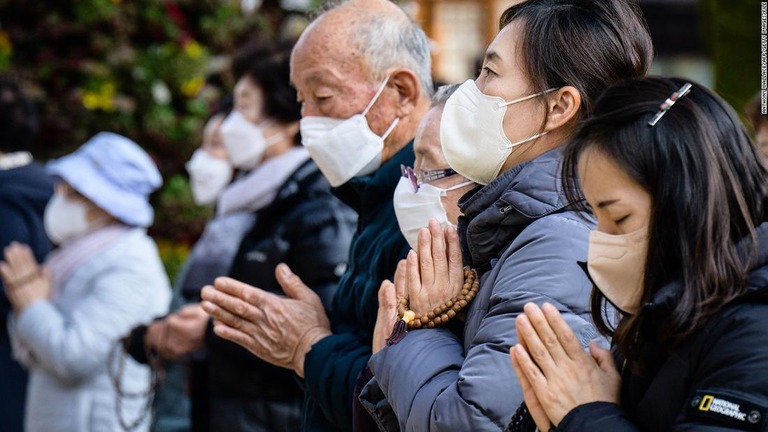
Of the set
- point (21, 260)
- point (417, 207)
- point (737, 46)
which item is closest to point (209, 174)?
point (21, 260)

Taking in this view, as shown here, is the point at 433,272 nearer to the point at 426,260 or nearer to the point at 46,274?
the point at 426,260

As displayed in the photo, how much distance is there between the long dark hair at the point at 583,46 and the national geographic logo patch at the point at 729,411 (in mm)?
864

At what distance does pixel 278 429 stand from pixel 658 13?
1605 cm

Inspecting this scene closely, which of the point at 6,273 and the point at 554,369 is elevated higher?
the point at 554,369

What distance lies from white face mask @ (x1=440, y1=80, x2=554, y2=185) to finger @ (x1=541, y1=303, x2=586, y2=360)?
616 mm

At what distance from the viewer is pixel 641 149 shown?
1.83 meters

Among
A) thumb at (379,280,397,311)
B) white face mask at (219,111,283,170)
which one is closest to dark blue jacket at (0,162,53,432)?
white face mask at (219,111,283,170)

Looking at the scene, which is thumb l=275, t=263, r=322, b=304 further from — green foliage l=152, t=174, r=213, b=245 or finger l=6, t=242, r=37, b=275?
green foliage l=152, t=174, r=213, b=245

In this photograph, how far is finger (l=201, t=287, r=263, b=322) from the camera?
3.10 metres

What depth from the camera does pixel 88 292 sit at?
16.5 feet

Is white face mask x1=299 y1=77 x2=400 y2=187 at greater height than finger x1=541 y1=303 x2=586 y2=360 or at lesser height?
lesser

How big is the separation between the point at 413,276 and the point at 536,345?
21.0 inches

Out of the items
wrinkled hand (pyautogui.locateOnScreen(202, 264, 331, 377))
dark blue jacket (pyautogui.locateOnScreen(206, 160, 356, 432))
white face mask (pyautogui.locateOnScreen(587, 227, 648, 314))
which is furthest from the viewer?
dark blue jacket (pyautogui.locateOnScreen(206, 160, 356, 432))

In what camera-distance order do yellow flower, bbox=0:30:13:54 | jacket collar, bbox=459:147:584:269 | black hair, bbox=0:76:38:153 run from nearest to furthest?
jacket collar, bbox=459:147:584:269
black hair, bbox=0:76:38:153
yellow flower, bbox=0:30:13:54
